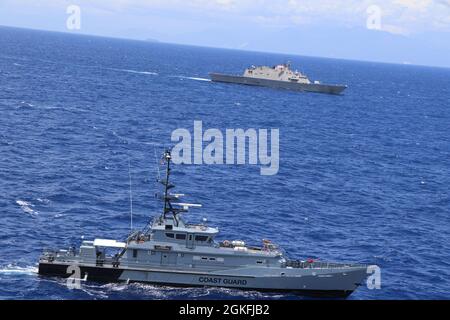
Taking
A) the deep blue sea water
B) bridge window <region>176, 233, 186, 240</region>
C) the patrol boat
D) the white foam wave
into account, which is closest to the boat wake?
the white foam wave

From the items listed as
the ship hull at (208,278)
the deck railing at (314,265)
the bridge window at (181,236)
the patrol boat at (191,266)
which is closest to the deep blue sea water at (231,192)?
the ship hull at (208,278)

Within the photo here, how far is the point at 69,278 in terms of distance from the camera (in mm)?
48062

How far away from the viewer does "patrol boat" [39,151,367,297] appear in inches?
1908

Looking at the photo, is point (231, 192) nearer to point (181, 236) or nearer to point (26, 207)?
point (26, 207)

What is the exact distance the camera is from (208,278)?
48.8 m

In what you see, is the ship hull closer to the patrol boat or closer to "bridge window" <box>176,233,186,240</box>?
the patrol boat

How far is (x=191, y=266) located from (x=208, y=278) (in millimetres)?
1528

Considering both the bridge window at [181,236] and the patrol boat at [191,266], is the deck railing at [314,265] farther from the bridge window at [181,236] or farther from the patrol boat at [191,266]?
Answer: the bridge window at [181,236]

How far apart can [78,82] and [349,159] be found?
111492mm

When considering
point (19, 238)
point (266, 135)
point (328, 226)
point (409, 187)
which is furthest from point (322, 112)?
point (19, 238)

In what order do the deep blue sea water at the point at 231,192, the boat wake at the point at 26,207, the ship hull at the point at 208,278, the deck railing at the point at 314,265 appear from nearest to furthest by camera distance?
the ship hull at the point at 208,278
the deck railing at the point at 314,265
the deep blue sea water at the point at 231,192
the boat wake at the point at 26,207

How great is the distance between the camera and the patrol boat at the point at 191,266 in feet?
159

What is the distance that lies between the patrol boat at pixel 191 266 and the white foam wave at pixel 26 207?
16.9 m

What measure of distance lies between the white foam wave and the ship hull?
58.5ft
